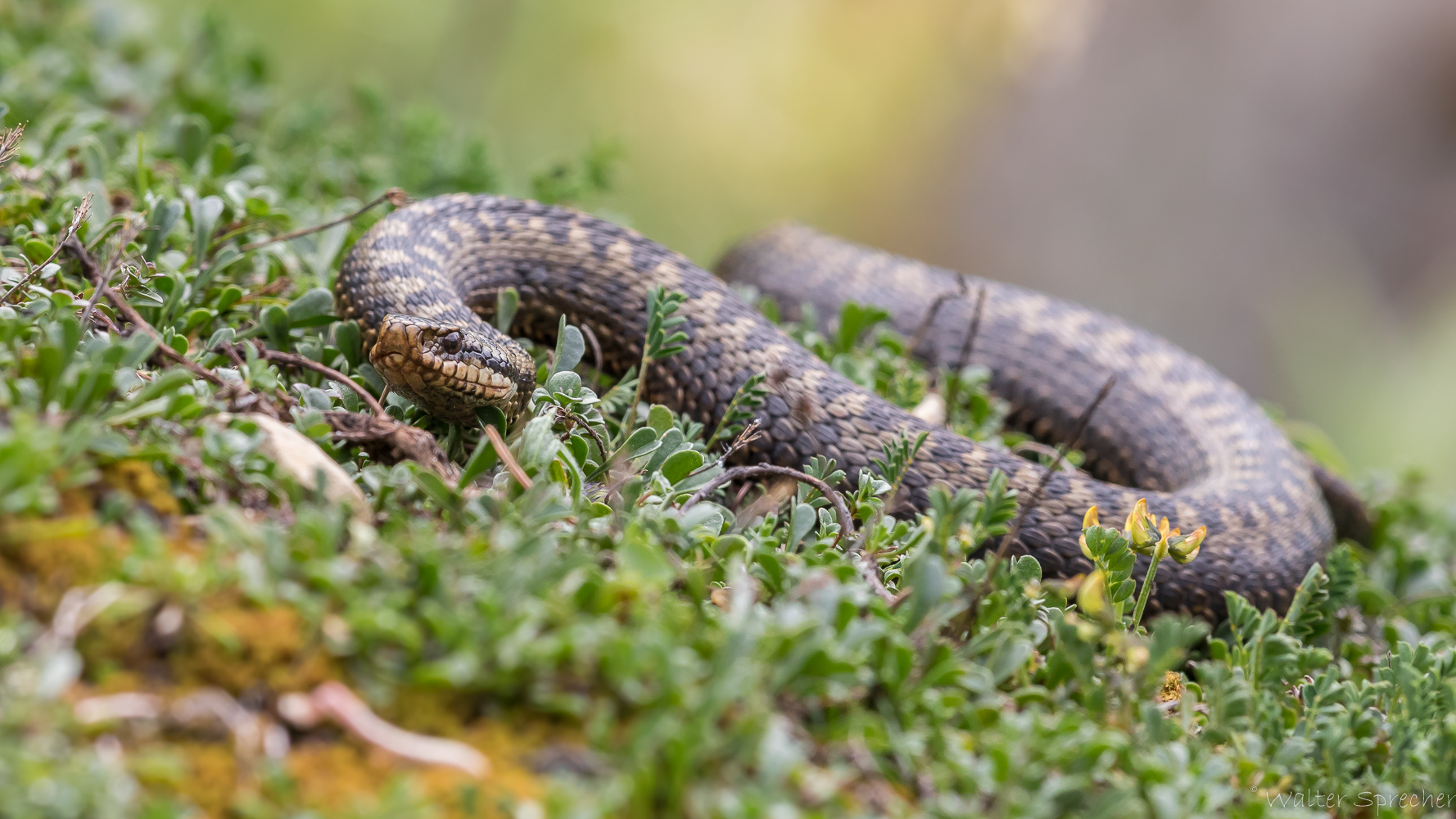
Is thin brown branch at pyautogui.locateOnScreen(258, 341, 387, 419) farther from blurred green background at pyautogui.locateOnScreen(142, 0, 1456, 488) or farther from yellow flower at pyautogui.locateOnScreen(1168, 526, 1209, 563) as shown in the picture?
blurred green background at pyautogui.locateOnScreen(142, 0, 1456, 488)

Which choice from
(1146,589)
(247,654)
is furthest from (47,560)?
(1146,589)

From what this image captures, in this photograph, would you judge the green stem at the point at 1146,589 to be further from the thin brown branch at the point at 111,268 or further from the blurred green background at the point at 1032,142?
the blurred green background at the point at 1032,142

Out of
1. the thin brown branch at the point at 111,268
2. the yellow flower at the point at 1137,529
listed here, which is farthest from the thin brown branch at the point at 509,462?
the yellow flower at the point at 1137,529

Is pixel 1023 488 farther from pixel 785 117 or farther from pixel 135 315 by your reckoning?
pixel 785 117

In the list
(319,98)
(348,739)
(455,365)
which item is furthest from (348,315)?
(319,98)

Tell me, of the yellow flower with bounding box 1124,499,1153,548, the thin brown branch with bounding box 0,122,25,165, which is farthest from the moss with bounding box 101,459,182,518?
the yellow flower with bounding box 1124,499,1153,548
